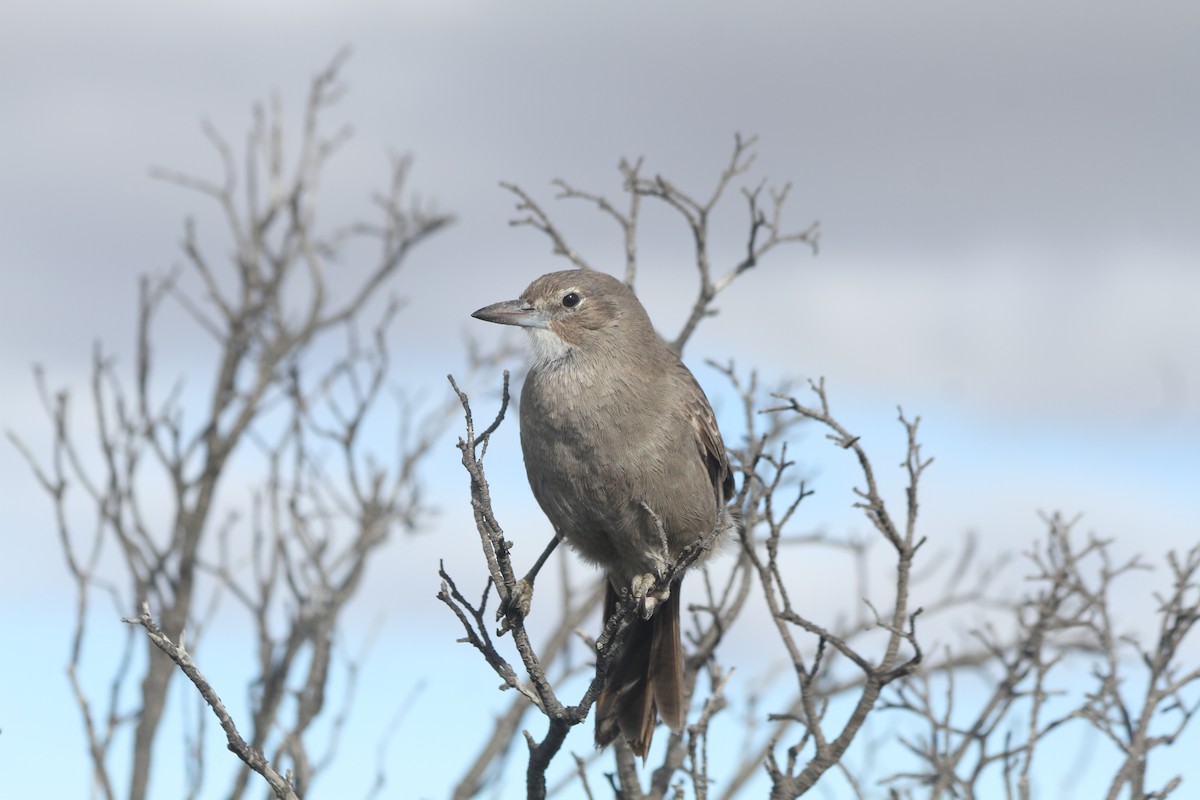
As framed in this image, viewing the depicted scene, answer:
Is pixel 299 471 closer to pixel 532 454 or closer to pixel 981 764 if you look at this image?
pixel 532 454

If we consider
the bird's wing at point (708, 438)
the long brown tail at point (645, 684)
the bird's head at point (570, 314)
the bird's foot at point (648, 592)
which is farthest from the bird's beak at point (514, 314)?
the long brown tail at point (645, 684)

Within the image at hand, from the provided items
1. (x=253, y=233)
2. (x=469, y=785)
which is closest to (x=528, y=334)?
(x=469, y=785)

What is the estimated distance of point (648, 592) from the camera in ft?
15.9

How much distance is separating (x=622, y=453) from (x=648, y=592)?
576 mm

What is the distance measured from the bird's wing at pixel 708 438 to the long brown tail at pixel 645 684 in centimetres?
51

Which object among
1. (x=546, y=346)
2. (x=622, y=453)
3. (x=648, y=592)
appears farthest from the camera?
(x=546, y=346)

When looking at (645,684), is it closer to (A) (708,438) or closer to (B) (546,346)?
(A) (708,438)

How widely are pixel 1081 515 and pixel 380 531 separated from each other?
3.75 m

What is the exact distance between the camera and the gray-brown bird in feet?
16.6

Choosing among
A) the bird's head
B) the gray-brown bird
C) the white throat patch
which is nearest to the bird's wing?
the gray-brown bird

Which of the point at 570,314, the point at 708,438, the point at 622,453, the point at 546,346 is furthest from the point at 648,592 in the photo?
the point at 570,314

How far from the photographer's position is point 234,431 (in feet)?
23.7

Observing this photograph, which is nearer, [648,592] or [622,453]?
[648,592]

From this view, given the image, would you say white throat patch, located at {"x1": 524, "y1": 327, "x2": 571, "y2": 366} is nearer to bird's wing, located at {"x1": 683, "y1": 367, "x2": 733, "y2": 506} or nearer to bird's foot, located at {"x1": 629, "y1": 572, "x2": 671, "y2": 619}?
bird's wing, located at {"x1": 683, "y1": 367, "x2": 733, "y2": 506}
